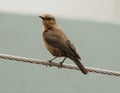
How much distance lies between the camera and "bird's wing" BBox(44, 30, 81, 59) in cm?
1030

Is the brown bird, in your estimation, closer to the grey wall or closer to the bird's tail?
the bird's tail

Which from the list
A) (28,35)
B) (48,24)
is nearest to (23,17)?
(28,35)

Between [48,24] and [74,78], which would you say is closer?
[48,24]

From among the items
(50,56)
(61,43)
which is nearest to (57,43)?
(61,43)

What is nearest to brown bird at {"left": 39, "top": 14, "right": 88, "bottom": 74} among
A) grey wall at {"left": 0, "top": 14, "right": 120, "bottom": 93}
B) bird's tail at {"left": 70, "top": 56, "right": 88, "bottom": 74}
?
bird's tail at {"left": 70, "top": 56, "right": 88, "bottom": 74}

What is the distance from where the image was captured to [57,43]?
10531 millimetres

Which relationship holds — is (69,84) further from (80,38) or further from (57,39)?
(57,39)

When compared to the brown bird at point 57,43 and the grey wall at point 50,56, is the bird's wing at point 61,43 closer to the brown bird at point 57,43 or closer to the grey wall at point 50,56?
the brown bird at point 57,43

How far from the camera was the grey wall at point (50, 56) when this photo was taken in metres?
14.7

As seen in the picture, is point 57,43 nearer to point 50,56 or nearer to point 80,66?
point 80,66

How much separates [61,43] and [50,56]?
4056 millimetres

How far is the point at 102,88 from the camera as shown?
14.9 metres

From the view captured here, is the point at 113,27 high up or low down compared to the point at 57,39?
down

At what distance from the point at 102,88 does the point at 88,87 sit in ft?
0.87
